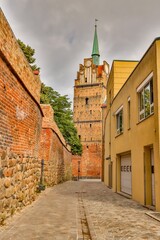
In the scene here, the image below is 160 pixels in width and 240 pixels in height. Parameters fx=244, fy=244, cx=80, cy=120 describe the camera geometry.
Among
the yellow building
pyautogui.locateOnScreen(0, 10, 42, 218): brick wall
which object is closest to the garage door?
the yellow building

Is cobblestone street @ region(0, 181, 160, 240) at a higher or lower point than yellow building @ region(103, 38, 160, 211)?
lower

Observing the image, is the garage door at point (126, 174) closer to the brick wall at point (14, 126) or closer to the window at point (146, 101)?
the window at point (146, 101)

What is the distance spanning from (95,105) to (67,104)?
17.8 m

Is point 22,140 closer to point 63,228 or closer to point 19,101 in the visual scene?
point 19,101

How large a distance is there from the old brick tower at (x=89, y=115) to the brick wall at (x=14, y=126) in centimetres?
4295

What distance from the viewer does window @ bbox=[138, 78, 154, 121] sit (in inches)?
379

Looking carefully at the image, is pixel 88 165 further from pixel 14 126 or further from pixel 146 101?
pixel 14 126

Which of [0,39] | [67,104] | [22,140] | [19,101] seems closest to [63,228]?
[22,140]

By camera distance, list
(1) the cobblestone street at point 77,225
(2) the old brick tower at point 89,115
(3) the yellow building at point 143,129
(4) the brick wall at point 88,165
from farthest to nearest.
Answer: (2) the old brick tower at point 89,115, (4) the brick wall at point 88,165, (3) the yellow building at point 143,129, (1) the cobblestone street at point 77,225

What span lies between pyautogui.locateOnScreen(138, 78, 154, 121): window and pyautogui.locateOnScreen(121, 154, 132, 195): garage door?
11.4 feet

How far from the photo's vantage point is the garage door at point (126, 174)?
1302cm

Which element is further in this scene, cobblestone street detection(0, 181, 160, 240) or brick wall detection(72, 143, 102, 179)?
brick wall detection(72, 143, 102, 179)

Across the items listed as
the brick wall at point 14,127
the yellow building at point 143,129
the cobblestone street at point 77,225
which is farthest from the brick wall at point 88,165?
the cobblestone street at point 77,225

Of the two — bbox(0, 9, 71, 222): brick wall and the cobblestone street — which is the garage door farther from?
bbox(0, 9, 71, 222): brick wall
